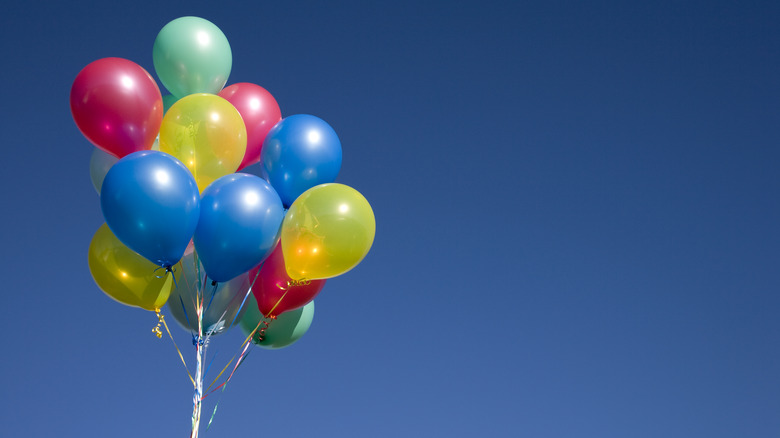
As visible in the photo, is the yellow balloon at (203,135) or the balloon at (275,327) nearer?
the yellow balloon at (203,135)

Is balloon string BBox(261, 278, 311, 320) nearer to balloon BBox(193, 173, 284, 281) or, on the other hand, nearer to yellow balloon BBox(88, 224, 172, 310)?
balloon BBox(193, 173, 284, 281)

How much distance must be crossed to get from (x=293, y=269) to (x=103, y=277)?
43.3 inches

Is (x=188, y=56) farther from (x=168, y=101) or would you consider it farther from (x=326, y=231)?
(x=326, y=231)

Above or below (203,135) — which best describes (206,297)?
below

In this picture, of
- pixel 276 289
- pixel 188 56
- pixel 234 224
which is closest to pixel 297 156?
pixel 234 224

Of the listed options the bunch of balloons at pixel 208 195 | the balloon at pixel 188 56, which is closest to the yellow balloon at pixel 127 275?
the bunch of balloons at pixel 208 195

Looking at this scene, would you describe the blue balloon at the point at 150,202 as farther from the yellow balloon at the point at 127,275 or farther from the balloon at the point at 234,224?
the yellow balloon at the point at 127,275

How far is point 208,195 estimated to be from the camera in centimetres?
409

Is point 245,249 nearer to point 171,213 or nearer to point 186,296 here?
point 171,213

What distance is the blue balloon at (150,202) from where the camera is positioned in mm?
3816

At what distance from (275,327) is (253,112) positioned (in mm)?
1355

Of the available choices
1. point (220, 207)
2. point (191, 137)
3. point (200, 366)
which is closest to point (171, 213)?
point (220, 207)

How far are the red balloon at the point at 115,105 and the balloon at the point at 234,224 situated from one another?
1.79 ft

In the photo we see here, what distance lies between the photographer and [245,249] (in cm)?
408
